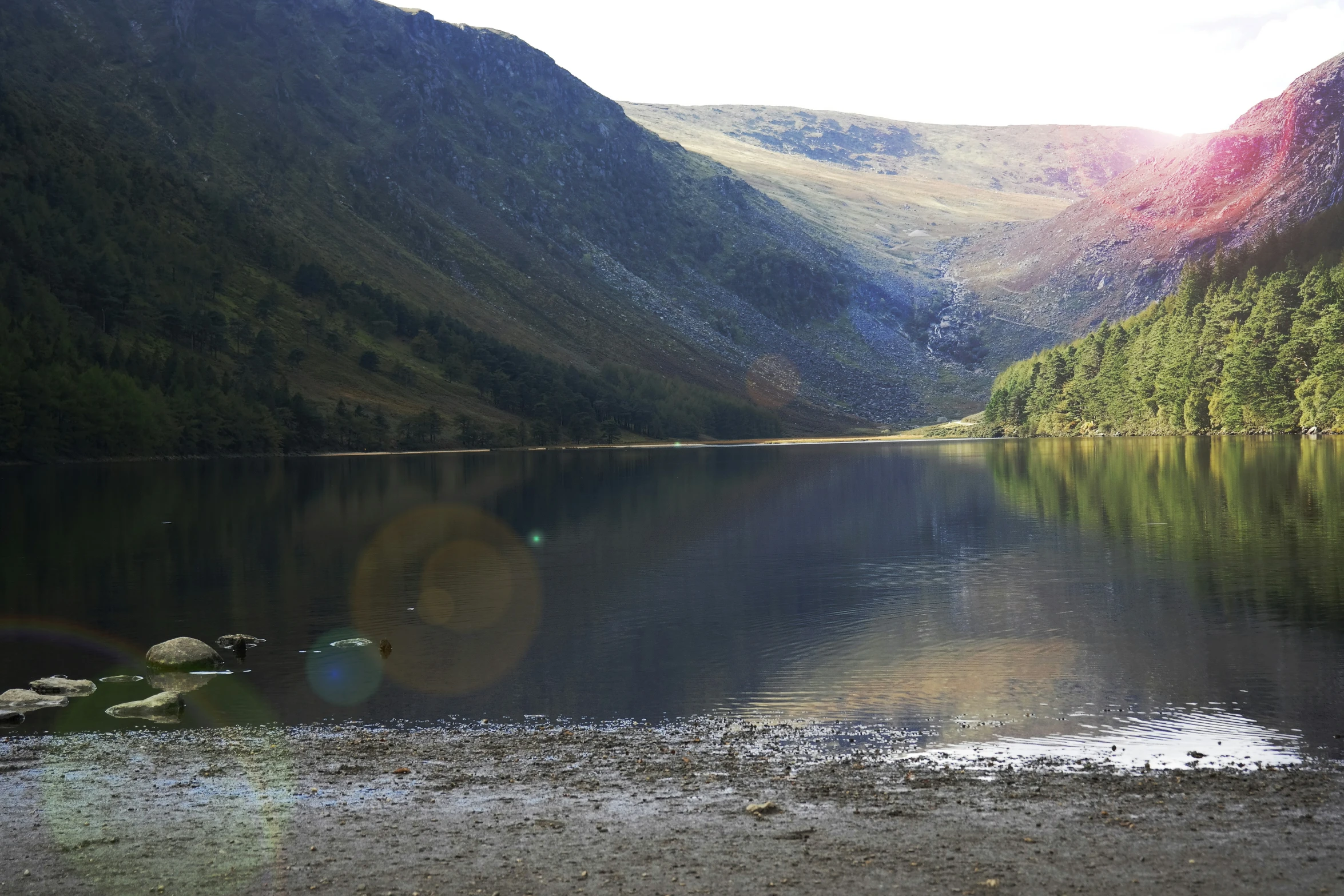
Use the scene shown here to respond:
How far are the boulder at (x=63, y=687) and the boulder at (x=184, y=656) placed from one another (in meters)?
3.38

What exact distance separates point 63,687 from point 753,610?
24.0 m

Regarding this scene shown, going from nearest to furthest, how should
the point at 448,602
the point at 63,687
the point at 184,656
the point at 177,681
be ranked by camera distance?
the point at 63,687
the point at 177,681
the point at 184,656
the point at 448,602

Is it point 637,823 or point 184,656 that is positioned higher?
point 637,823

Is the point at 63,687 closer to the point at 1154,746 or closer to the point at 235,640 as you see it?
the point at 235,640

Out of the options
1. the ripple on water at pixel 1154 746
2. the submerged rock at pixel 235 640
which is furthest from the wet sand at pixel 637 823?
the submerged rock at pixel 235 640

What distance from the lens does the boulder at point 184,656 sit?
3562 centimetres

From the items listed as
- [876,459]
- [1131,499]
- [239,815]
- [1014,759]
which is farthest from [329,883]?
[876,459]

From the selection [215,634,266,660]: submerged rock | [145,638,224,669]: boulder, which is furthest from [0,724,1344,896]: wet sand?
[215,634,266,660]: submerged rock

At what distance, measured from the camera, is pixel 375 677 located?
112 ft

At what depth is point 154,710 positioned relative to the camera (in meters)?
29.1

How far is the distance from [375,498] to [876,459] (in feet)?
322

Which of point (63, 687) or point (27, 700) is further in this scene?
point (63, 687)

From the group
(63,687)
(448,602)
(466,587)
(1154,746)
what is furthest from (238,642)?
(1154,746)

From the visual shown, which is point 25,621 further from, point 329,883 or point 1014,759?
point 1014,759
